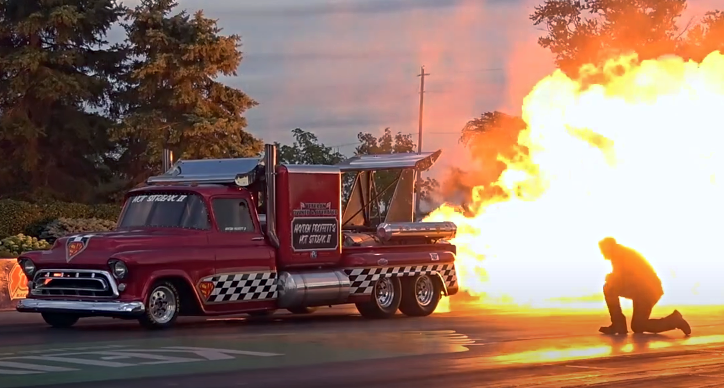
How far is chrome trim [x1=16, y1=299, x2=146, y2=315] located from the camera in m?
17.5

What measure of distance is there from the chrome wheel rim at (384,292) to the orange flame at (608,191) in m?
4.38

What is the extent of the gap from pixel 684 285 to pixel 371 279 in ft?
26.4

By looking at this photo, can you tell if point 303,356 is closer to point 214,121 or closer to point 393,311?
point 393,311

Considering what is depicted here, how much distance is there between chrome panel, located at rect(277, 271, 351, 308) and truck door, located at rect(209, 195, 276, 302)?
26 cm

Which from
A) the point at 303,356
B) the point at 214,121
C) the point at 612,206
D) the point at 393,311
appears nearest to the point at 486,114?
the point at 214,121

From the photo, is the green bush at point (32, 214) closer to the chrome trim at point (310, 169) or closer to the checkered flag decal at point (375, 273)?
the chrome trim at point (310, 169)

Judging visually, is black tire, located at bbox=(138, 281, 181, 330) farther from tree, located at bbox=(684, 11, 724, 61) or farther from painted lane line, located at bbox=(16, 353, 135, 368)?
tree, located at bbox=(684, 11, 724, 61)

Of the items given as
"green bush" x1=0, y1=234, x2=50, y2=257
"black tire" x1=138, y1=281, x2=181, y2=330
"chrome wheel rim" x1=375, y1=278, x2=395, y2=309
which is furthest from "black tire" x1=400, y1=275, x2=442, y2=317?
"green bush" x1=0, y1=234, x2=50, y2=257

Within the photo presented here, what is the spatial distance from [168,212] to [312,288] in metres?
2.78

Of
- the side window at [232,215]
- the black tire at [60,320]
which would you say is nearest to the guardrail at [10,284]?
the black tire at [60,320]

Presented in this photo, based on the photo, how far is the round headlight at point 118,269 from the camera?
17609 millimetres

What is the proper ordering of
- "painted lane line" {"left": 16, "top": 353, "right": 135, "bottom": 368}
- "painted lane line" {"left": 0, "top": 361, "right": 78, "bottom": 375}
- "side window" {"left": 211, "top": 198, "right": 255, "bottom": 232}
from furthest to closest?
"side window" {"left": 211, "top": 198, "right": 255, "bottom": 232} < "painted lane line" {"left": 16, "top": 353, "right": 135, "bottom": 368} < "painted lane line" {"left": 0, "top": 361, "right": 78, "bottom": 375}

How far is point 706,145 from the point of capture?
2589cm

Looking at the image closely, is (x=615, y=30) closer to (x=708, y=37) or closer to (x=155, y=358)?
(x=708, y=37)
